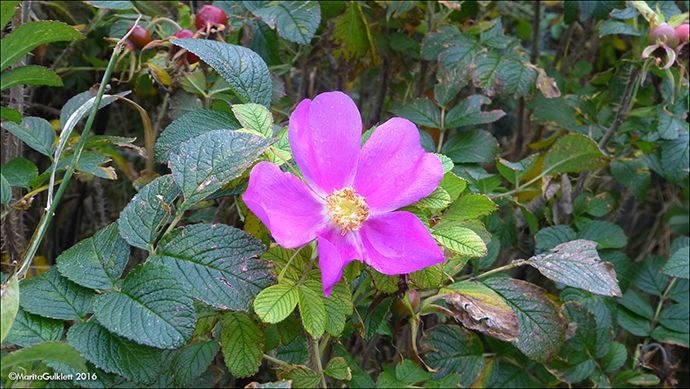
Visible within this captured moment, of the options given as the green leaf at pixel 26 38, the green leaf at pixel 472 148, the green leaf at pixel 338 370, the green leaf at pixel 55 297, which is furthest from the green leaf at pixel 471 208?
the green leaf at pixel 26 38

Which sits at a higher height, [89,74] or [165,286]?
[165,286]

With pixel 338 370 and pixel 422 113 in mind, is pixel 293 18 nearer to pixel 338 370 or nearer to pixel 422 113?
pixel 422 113

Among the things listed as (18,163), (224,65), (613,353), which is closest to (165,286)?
(224,65)

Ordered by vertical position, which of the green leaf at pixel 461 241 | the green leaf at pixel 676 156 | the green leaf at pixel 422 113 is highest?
the green leaf at pixel 461 241

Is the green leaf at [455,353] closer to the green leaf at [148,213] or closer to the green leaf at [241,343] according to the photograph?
the green leaf at [241,343]

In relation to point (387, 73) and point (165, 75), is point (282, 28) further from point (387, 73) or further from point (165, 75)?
point (387, 73)

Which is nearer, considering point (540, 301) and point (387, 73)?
point (540, 301)

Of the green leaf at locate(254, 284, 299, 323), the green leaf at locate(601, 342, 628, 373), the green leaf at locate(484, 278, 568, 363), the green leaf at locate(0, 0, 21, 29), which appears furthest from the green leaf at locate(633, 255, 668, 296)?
the green leaf at locate(0, 0, 21, 29)
